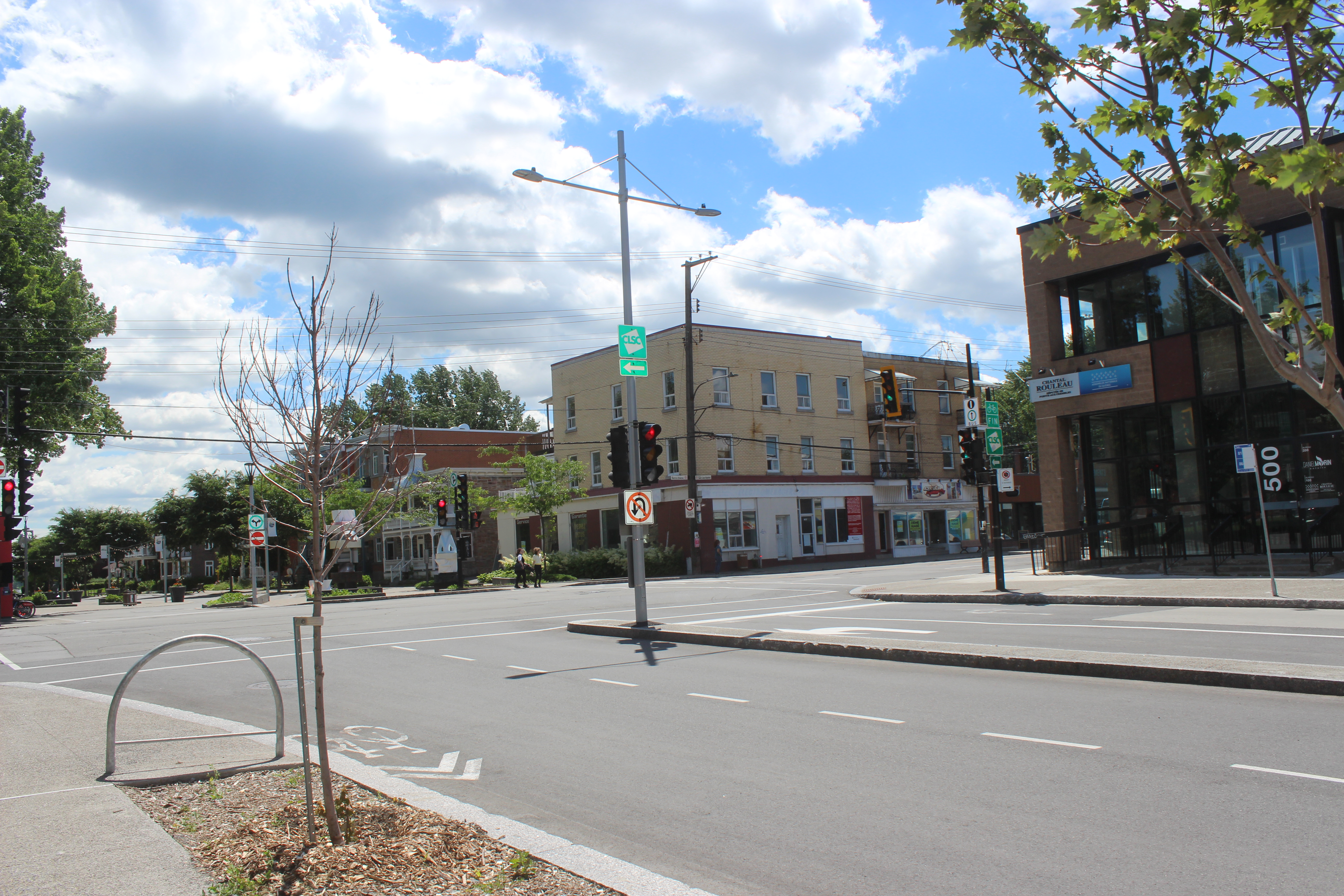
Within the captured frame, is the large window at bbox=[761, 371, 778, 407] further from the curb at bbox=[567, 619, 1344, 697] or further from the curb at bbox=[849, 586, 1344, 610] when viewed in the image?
the curb at bbox=[567, 619, 1344, 697]

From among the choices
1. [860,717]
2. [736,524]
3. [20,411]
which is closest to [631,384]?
[860,717]

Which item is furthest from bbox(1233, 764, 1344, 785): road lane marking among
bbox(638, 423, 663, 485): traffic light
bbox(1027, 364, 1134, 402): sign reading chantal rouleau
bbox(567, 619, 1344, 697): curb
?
bbox(1027, 364, 1134, 402): sign reading chantal rouleau

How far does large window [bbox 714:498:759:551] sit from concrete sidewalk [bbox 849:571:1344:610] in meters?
19.2

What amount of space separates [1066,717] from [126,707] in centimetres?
899

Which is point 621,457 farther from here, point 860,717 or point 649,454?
point 860,717

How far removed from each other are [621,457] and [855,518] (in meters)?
35.0

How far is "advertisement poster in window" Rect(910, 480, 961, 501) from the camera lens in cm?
5188

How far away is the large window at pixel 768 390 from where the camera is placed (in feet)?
155

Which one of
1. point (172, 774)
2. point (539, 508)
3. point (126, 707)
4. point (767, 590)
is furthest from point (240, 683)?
point (539, 508)

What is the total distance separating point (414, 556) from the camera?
57.6 metres

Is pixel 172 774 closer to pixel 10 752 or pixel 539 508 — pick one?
pixel 10 752

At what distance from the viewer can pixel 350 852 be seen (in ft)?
15.0

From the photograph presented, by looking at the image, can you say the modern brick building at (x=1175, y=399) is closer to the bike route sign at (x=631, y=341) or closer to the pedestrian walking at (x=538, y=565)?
the bike route sign at (x=631, y=341)

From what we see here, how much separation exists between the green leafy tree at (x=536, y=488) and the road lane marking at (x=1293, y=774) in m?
37.1
